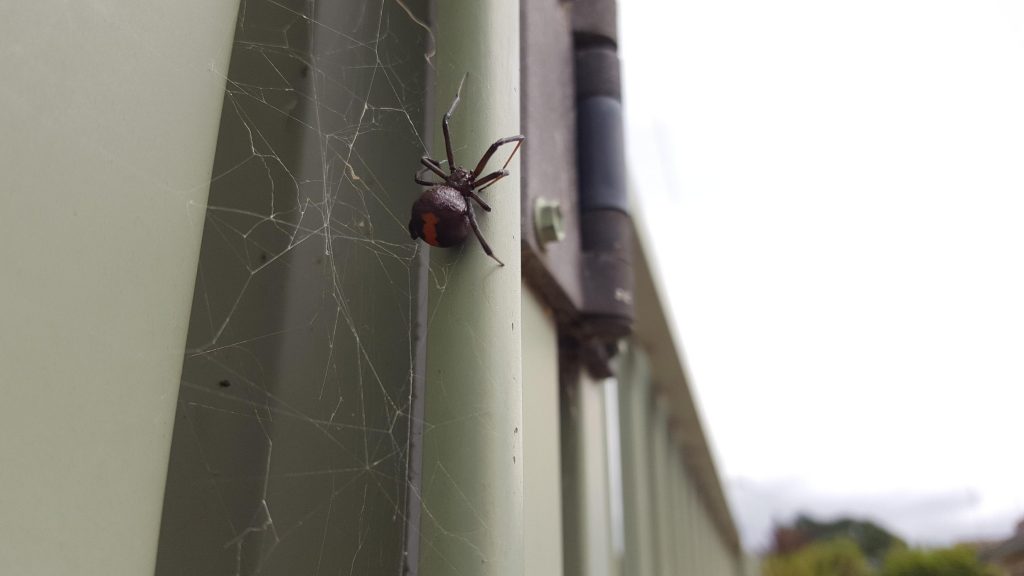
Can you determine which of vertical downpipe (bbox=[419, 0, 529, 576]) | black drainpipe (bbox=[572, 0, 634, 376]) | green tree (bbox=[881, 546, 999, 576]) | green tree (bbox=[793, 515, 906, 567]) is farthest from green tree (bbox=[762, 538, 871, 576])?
vertical downpipe (bbox=[419, 0, 529, 576])

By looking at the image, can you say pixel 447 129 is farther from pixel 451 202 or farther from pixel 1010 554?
pixel 1010 554

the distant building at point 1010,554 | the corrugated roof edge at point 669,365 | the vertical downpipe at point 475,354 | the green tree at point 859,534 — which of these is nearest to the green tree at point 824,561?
the green tree at point 859,534

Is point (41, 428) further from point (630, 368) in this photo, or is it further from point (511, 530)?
point (630, 368)

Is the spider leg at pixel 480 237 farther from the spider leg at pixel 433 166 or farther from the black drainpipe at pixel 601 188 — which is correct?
the black drainpipe at pixel 601 188

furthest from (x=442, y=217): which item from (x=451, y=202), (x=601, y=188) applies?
(x=601, y=188)

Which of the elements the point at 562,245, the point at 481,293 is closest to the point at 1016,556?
the point at 562,245
